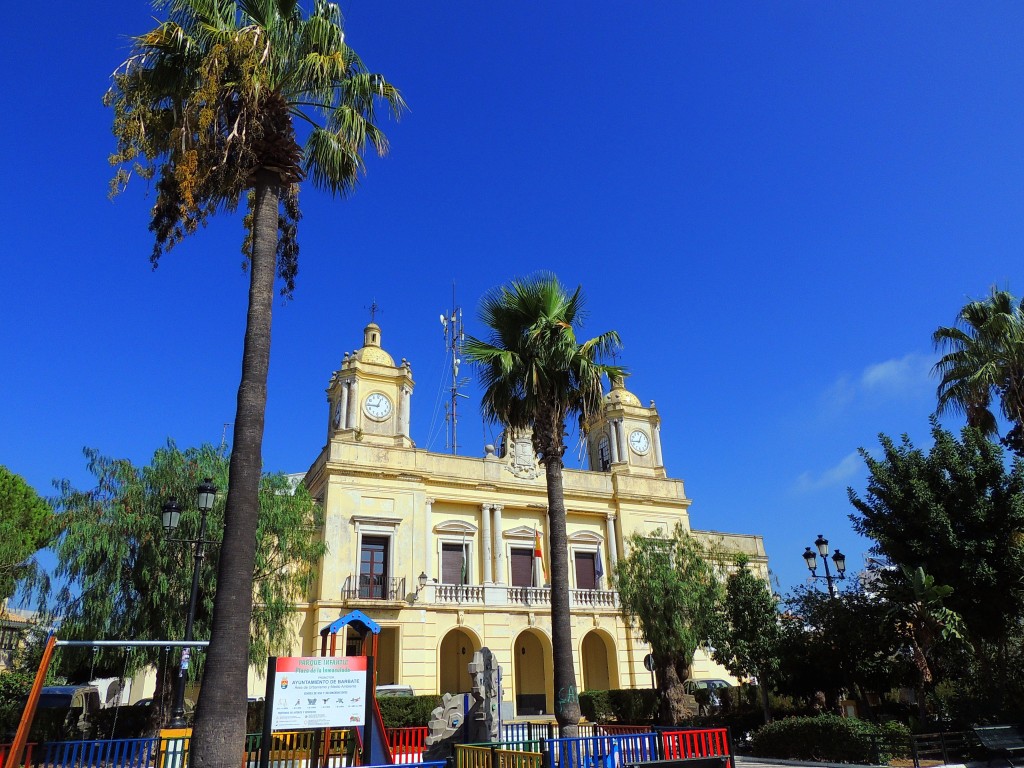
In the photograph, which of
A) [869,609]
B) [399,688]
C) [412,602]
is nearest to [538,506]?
[412,602]

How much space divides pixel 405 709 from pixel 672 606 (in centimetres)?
863

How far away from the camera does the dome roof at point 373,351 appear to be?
30.0 metres

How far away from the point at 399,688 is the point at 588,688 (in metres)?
10.3

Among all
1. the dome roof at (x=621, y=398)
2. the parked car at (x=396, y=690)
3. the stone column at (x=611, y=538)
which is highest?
the dome roof at (x=621, y=398)

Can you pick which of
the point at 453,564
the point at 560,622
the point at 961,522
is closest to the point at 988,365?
the point at 961,522

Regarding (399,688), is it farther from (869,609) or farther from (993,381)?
(993,381)

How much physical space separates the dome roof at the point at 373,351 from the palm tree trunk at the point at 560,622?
626 inches

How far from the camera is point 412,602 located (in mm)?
26000

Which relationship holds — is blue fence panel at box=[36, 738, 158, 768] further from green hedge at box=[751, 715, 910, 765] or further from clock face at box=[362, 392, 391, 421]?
clock face at box=[362, 392, 391, 421]

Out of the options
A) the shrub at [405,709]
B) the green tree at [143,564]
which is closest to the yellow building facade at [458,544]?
the shrub at [405,709]

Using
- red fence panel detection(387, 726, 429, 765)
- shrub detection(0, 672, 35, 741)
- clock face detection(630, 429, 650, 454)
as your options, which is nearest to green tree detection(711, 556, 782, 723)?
red fence panel detection(387, 726, 429, 765)

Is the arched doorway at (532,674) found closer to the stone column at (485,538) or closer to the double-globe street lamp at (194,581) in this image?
the stone column at (485,538)

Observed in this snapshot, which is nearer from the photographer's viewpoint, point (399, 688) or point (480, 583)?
point (399, 688)

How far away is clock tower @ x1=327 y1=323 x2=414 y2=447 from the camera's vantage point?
2873 cm
